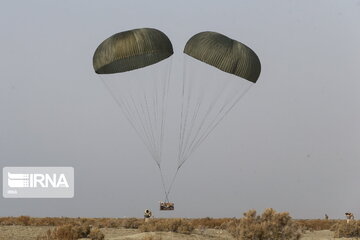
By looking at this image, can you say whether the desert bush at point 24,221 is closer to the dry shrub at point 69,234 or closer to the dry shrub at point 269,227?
the dry shrub at point 69,234

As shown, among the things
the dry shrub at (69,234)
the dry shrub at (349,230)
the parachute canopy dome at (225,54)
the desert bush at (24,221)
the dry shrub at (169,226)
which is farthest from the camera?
the desert bush at (24,221)

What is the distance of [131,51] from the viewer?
31.8m

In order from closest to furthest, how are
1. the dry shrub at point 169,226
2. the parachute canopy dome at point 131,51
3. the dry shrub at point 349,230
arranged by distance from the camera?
the parachute canopy dome at point 131,51 < the dry shrub at point 169,226 < the dry shrub at point 349,230

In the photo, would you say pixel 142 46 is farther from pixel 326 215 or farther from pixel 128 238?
pixel 326 215

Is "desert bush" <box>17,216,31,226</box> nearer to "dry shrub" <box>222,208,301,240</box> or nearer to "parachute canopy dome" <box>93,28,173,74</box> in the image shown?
"parachute canopy dome" <box>93,28,173,74</box>

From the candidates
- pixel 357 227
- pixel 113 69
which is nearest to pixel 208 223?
pixel 357 227

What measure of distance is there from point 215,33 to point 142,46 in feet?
11.8

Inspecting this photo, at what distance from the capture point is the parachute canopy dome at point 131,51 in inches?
1254

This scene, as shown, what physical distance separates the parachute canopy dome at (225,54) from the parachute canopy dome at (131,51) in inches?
54.7

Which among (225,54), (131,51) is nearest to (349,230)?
(225,54)

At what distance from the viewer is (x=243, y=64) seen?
31.8 m

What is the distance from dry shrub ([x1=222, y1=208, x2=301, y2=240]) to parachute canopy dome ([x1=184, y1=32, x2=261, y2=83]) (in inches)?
260

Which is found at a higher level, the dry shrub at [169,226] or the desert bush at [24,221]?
the desert bush at [24,221]

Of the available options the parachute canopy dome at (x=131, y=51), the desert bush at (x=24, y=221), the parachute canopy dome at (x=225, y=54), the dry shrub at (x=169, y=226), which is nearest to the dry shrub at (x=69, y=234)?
the dry shrub at (x=169, y=226)
